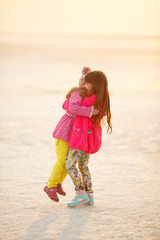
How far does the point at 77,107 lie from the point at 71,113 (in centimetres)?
9

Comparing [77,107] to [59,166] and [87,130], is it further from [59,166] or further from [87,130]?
[59,166]

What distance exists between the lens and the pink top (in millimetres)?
3750

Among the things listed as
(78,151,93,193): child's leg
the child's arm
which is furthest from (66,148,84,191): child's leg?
the child's arm

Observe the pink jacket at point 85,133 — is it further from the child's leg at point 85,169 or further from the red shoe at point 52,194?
the red shoe at point 52,194

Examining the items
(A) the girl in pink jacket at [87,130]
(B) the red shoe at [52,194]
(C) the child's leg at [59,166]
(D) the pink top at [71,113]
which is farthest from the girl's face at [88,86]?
(B) the red shoe at [52,194]

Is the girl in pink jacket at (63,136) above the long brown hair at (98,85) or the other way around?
the other way around

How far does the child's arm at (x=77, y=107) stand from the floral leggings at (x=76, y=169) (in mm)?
361

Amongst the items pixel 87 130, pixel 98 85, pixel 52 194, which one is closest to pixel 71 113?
pixel 87 130

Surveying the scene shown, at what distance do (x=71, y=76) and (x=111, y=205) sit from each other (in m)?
14.5

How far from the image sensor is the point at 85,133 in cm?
385

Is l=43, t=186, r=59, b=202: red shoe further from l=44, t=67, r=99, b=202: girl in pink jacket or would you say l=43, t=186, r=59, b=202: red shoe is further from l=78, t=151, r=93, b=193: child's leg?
l=78, t=151, r=93, b=193: child's leg

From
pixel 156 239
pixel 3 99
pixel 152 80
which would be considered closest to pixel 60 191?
pixel 156 239

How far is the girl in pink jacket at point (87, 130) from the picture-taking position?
3.82 metres

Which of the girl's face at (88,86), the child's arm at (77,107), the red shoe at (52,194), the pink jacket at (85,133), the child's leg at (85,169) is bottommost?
the red shoe at (52,194)
